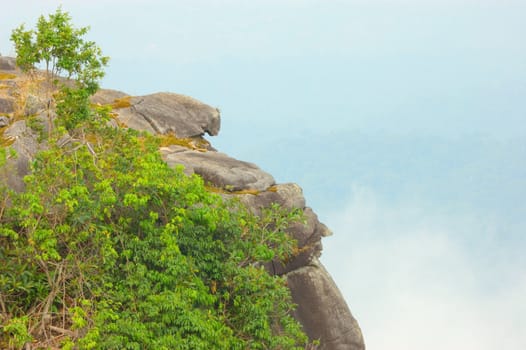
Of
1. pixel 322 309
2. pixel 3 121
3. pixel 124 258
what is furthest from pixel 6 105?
pixel 322 309

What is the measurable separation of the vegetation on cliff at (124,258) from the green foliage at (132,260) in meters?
0.03

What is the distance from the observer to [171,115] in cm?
2977

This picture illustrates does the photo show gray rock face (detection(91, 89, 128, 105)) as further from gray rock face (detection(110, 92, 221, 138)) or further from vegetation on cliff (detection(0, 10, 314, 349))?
vegetation on cliff (detection(0, 10, 314, 349))

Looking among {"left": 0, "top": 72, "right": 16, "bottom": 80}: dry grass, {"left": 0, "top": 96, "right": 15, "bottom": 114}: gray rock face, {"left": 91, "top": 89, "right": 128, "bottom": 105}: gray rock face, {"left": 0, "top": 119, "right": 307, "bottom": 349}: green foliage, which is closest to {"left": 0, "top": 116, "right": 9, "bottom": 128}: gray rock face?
{"left": 0, "top": 96, "right": 15, "bottom": 114}: gray rock face

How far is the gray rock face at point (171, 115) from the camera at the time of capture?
28141 mm

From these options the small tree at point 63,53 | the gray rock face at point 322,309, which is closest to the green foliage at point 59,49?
the small tree at point 63,53

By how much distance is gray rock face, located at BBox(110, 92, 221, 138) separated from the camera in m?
28.1

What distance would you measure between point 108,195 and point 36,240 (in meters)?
1.87

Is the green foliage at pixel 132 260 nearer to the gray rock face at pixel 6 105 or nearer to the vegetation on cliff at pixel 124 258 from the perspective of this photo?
the vegetation on cliff at pixel 124 258

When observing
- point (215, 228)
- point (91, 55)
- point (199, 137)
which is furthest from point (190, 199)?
point (199, 137)

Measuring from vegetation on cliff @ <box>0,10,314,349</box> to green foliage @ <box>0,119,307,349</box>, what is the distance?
30 millimetres

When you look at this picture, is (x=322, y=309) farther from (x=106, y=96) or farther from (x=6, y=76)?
(x=6, y=76)

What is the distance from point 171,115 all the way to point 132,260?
49.8 feet

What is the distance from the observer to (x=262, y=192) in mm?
21281
